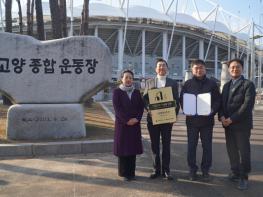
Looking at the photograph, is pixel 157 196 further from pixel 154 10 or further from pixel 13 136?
pixel 154 10

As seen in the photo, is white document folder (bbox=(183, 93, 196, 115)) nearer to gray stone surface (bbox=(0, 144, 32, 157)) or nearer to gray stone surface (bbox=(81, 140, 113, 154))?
gray stone surface (bbox=(81, 140, 113, 154))

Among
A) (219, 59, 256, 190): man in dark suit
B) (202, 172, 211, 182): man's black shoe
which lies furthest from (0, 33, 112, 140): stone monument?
(219, 59, 256, 190): man in dark suit

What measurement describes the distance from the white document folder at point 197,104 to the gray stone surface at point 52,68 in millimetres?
3065

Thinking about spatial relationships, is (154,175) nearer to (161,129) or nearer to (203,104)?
(161,129)

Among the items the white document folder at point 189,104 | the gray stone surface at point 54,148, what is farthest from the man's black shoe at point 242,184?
the gray stone surface at point 54,148

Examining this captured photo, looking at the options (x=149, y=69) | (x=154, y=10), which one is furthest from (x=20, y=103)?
(x=154, y=10)

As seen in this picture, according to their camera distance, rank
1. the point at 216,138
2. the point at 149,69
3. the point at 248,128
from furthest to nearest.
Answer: the point at 149,69 → the point at 216,138 → the point at 248,128

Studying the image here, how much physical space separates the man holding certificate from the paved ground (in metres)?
0.34

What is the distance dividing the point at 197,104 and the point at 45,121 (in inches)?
142

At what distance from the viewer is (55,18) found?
14734 mm

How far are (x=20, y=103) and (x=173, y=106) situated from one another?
3709 mm

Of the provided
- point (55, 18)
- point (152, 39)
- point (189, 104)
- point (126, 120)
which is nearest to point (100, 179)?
point (126, 120)

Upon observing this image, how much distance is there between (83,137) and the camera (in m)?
8.50

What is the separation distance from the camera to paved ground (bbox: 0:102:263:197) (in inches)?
208
